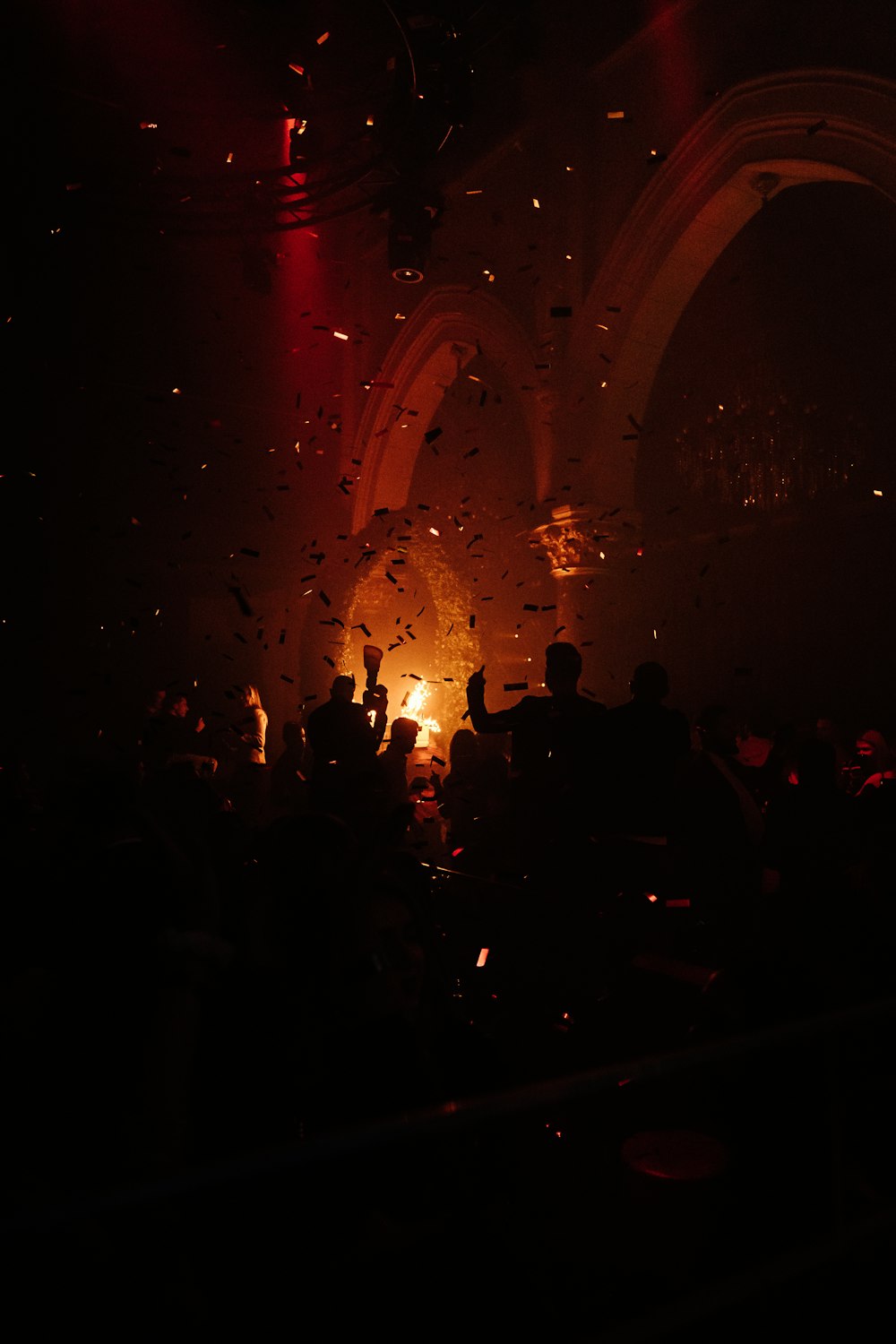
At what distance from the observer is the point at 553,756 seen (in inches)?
147

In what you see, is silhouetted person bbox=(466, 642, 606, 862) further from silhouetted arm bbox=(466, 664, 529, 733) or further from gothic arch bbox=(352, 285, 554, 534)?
gothic arch bbox=(352, 285, 554, 534)

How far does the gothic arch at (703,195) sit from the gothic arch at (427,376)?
0.64 meters

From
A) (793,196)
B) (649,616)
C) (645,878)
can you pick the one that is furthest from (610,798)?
(793,196)

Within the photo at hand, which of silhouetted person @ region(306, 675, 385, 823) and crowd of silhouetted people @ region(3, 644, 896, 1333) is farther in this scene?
silhouetted person @ region(306, 675, 385, 823)

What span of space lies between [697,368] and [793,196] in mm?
1656

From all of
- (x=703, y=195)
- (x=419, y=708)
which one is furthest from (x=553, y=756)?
(x=419, y=708)

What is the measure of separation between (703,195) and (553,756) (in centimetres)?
526

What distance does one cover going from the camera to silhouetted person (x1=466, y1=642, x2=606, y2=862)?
361 cm

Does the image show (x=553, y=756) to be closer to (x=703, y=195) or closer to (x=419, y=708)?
(x=703, y=195)

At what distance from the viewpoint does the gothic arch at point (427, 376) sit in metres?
9.01

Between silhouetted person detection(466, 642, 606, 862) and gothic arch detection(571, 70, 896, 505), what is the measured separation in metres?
3.88

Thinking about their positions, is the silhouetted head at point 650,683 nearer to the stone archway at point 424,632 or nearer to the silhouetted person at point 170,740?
the silhouetted person at point 170,740

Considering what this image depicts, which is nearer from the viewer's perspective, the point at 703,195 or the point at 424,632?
the point at 703,195

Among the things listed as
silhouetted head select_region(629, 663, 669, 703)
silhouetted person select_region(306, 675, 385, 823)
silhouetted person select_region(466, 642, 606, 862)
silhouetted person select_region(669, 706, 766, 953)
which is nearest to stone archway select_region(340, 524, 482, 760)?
silhouetted person select_region(306, 675, 385, 823)
